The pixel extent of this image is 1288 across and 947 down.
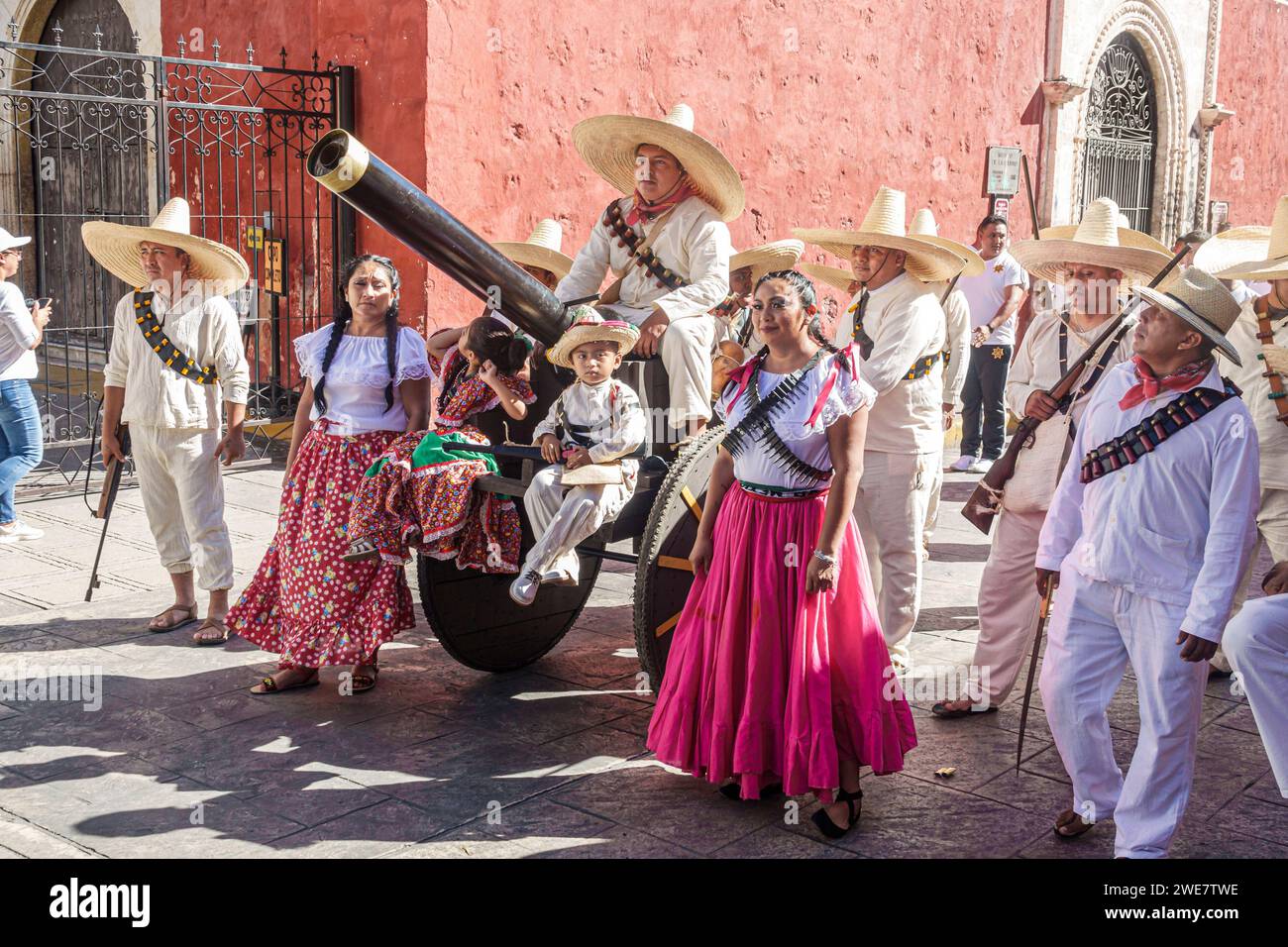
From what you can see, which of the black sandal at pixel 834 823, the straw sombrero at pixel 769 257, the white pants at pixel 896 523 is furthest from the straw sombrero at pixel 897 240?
the black sandal at pixel 834 823

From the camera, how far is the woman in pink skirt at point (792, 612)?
432 centimetres

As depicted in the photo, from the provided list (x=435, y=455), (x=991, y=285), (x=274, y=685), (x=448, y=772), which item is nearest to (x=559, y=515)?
(x=435, y=455)

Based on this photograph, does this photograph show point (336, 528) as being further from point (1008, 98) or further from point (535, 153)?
point (1008, 98)

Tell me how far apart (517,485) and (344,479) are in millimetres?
866

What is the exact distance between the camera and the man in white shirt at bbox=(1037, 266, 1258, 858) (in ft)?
12.5

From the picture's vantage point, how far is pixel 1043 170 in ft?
51.3

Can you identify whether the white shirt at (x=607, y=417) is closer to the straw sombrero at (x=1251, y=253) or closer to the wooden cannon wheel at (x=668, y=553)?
the wooden cannon wheel at (x=668, y=553)

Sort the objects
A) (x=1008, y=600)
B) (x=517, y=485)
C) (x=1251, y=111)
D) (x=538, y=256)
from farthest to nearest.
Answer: (x=1251, y=111) < (x=538, y=256) < (x=1008, y=600) < (x=517, y=485)

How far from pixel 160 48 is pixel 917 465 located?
31.1 feet

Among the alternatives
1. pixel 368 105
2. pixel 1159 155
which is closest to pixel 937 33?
pixel 1159 155

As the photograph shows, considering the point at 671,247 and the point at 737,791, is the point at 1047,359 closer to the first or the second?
the point at 671,247

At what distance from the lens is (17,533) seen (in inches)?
328

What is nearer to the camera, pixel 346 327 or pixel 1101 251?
pixel 1101 251

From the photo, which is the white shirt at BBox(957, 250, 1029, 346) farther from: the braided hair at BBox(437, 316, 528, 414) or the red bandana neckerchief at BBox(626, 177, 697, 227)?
Result: the braided hair at BBox(437, 316, 528, 414)
